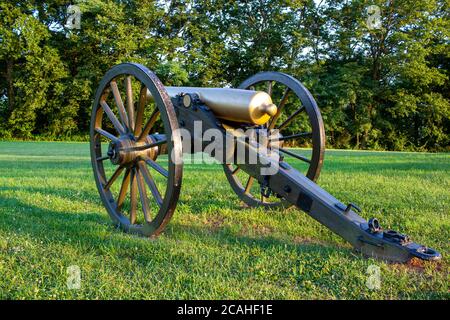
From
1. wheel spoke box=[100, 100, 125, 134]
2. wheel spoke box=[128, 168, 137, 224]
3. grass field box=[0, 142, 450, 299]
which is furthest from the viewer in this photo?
wheel spoke box=[100, 100, 125, 134]

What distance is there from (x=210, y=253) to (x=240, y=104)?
1190mm

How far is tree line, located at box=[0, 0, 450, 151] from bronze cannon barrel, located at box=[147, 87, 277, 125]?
72.0 ft

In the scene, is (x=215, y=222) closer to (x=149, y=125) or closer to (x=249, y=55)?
(x=149, y=125)

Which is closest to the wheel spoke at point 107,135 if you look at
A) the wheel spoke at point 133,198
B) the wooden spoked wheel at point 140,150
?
the wooden spoked wheel at point 140,150

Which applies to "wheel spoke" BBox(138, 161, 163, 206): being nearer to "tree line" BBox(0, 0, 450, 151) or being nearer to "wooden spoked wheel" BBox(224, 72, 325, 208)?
"wooden spoked wheel" BBox(224, 72, 325, 208)

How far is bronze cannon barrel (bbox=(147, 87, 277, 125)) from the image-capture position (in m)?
3.39

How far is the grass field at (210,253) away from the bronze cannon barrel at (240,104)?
97 cm

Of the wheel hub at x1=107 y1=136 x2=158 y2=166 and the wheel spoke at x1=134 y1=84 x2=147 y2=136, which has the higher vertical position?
the wheel spoke at x1=134 y1=84 x2=147 y2=136

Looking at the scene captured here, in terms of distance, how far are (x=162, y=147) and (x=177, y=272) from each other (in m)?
1.65

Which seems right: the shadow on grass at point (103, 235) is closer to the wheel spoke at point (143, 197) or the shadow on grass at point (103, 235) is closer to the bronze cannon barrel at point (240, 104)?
the wheel spoke at point (143, 197)

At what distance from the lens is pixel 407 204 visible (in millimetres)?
4648

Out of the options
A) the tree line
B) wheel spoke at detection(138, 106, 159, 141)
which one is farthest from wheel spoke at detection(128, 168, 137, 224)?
the tree line
